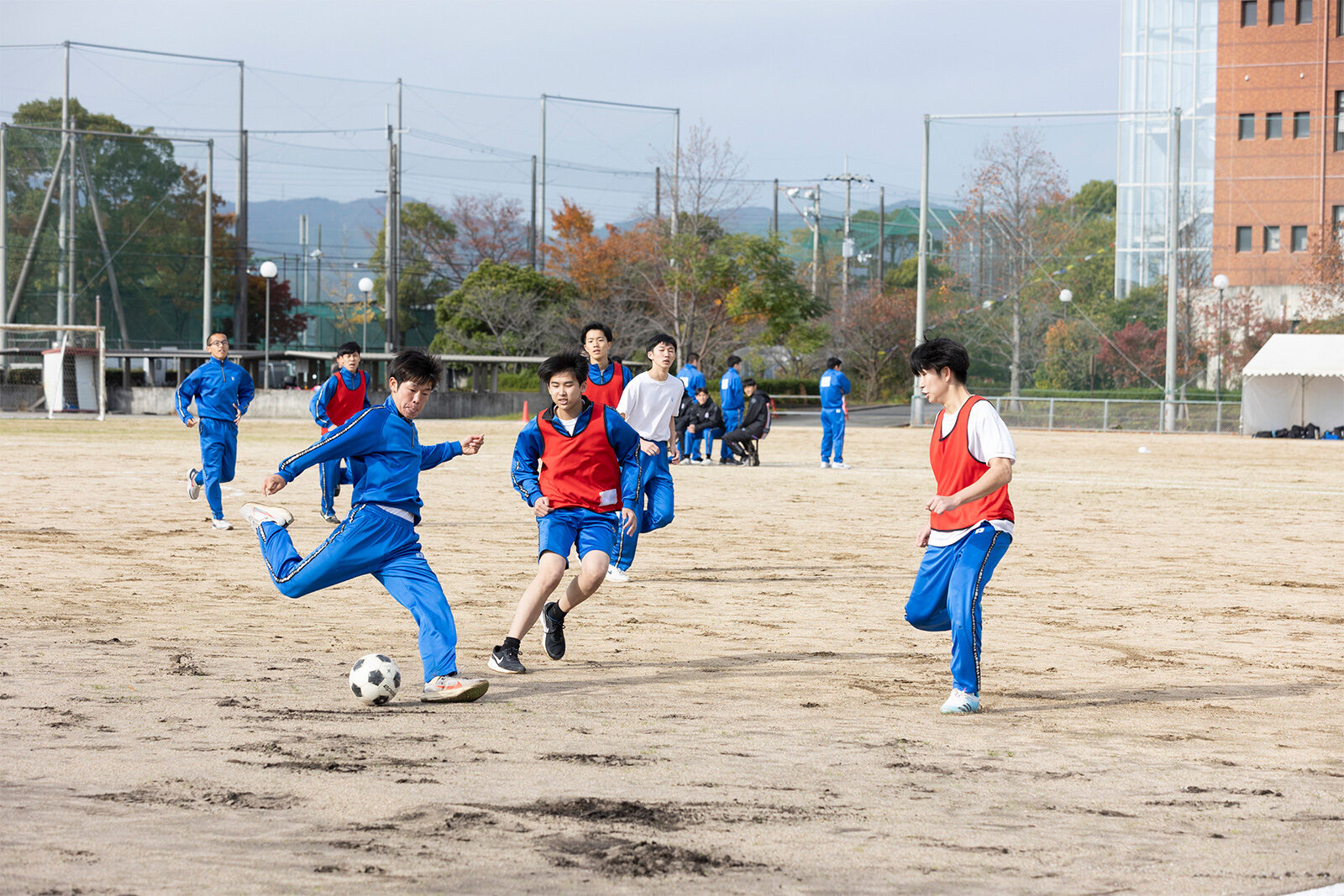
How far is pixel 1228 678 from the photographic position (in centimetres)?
659

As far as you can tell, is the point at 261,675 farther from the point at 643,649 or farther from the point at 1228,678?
the point at 1228,678

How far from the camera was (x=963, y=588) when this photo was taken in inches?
222

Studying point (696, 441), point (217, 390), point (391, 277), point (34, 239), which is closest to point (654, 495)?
point (217, 390)

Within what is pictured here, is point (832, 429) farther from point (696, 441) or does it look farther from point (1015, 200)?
point (1015, 200)

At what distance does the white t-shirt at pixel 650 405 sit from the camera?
9.91 m

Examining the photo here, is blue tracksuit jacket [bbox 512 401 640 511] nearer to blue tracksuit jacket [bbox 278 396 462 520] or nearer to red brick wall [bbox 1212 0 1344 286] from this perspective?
blue tracksuit jacket [bbox 278 396 462 520]

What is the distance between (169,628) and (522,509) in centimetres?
730

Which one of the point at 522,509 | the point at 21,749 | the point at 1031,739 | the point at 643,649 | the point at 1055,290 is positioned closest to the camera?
the point at 21,749

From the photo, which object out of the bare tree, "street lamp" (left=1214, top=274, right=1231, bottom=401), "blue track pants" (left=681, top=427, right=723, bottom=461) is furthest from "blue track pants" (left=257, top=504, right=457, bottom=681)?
the bare tree

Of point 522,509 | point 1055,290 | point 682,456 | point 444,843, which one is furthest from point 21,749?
point 1055,290

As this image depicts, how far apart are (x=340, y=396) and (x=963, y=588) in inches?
318

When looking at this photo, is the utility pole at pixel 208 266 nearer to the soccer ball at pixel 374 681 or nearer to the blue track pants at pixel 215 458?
the blue track pants at pixel 215 458

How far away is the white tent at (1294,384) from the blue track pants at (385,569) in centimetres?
3219

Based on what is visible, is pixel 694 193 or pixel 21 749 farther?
pixel 694 193
